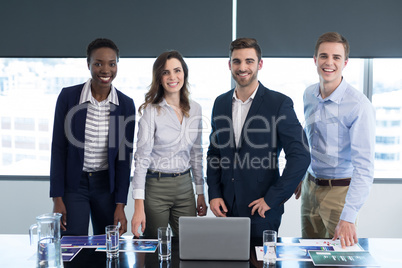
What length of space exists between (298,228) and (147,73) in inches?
85.8

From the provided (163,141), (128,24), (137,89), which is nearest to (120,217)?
(163,141)

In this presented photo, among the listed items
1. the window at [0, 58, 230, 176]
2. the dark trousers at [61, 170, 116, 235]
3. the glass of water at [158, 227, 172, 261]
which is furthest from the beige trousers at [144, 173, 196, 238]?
the window at [0, 58, 230, 176]

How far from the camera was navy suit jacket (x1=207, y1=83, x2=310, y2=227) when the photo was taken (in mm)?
2361

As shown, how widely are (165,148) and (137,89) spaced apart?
1.70m

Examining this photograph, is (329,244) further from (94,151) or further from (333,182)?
(94,151)

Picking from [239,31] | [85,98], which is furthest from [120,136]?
[239,31]

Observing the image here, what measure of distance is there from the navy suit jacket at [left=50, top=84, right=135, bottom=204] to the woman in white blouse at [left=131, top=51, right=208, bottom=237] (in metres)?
0.13

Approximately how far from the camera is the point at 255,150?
7.91 feet

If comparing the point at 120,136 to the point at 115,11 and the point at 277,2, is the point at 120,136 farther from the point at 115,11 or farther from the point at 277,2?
the point at 277,2

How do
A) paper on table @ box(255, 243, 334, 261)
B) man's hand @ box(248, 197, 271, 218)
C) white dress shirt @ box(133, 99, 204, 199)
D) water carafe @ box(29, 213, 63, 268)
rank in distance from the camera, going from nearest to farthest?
water carafe @ box(29, 213, 63, 268) < paper on table @ box(255, 243, 334, 261) < man's hand @ box(248, 197, 271, 218) < white dress shirt @ box(133, 99, 204, 199)

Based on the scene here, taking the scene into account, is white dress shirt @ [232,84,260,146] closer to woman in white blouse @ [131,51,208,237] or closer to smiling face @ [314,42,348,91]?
woman in white blouse @ [131,51,208,237]

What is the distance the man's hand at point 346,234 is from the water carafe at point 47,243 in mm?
1346

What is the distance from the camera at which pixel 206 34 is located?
3.83 meters

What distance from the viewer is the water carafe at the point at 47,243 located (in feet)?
5.42
